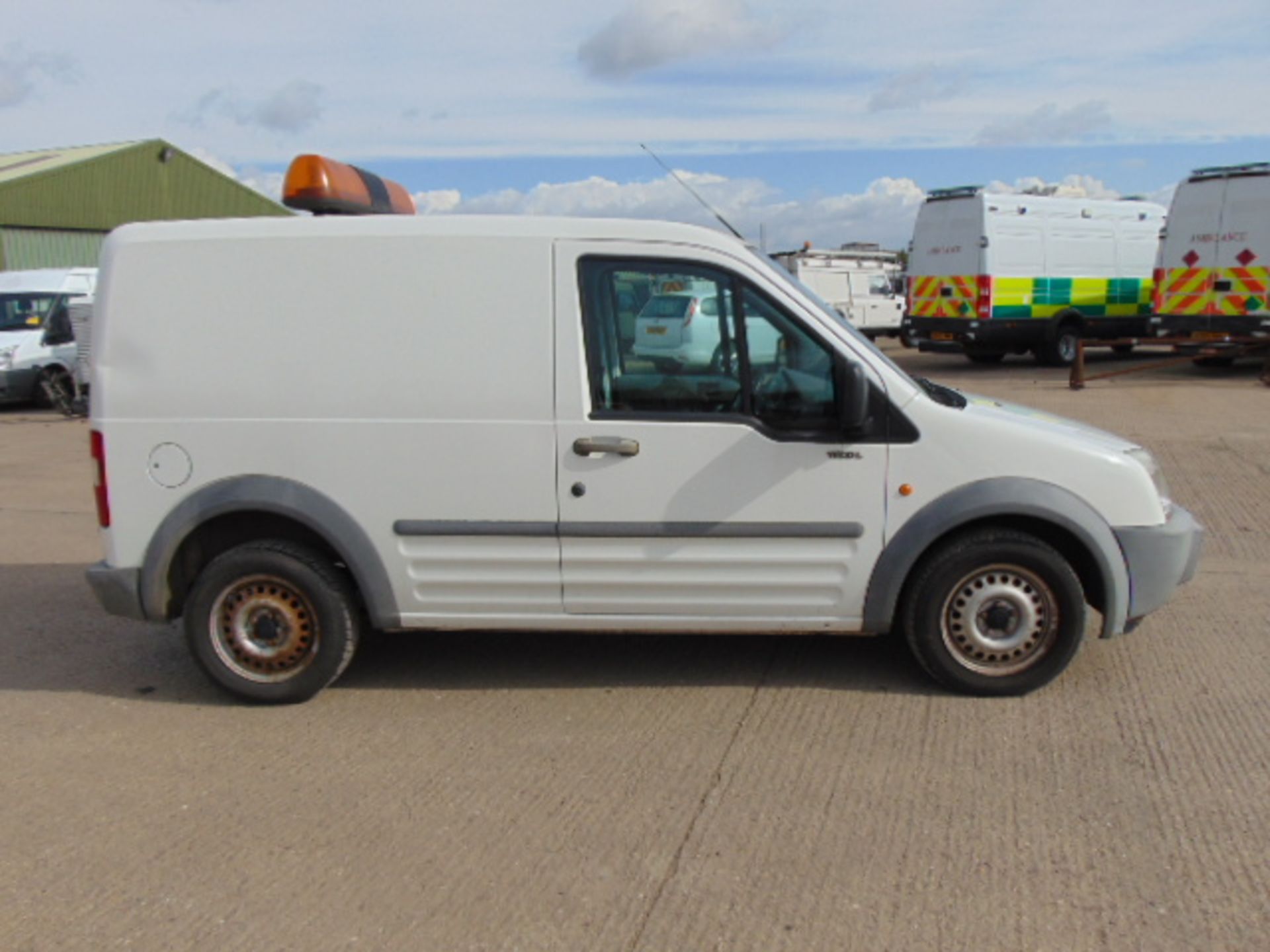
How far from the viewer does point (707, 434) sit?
4.46 metres

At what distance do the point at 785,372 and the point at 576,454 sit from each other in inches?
34.2

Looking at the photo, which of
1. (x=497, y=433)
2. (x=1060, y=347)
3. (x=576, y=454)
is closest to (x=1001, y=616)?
(x=576, y=454)

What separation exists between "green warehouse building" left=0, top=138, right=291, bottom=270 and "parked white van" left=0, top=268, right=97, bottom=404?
58.0ft

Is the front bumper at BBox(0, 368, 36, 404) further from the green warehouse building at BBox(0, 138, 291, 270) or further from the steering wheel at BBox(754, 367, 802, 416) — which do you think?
the green warehouse building at BBox(0, 138, 291, 270)

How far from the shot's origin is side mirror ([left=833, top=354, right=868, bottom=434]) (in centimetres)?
434

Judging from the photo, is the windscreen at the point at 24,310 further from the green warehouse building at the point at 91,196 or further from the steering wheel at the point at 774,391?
the green warehouse building at the point at 91,196

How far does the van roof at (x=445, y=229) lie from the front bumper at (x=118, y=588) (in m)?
1.32

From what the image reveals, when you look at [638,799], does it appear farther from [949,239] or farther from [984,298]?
[949,239]

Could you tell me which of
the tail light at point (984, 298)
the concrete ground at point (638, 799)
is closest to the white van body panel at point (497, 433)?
the concrete ground at point (638, 799)

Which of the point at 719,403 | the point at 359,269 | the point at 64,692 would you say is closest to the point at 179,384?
the point at 359,269

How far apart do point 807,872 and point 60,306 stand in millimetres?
16331

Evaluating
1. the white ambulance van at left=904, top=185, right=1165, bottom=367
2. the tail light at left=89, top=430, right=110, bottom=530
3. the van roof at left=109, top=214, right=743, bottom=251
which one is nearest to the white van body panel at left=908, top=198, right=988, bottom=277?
the white ambulance van at left=904, top=185, right=1165, bottom=367

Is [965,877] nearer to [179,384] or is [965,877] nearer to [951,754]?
[951,754]

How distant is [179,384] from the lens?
455cm
